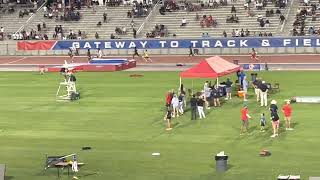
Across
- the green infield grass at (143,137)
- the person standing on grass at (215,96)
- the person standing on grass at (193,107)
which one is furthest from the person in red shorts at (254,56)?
the person standing on grass at (193,107)

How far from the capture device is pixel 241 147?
2981cm

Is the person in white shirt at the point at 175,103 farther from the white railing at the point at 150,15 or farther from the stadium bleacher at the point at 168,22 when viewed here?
the white railing at the point at 150,15

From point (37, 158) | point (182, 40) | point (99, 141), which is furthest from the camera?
point (182, 40)

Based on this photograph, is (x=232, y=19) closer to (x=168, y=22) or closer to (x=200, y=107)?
(x=168, y=22)

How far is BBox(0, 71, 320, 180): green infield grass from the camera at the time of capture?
87.5 feet

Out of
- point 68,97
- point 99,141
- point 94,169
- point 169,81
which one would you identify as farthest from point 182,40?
point 94,169

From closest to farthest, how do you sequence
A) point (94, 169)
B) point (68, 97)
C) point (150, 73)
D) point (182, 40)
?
point (94, 169)
point (68, 97)
point (150, 73)
point (182, 40)

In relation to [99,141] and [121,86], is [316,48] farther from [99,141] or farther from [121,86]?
[99,141]

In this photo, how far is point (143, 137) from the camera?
32812 mm

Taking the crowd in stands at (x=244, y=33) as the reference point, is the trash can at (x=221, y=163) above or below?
below

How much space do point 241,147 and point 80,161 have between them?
7.26 metres

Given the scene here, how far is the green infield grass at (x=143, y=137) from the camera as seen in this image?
2667 cm

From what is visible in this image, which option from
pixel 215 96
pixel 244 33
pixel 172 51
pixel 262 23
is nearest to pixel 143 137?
pixel 215 96

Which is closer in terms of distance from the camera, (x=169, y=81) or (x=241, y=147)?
(x=241, y=147)
